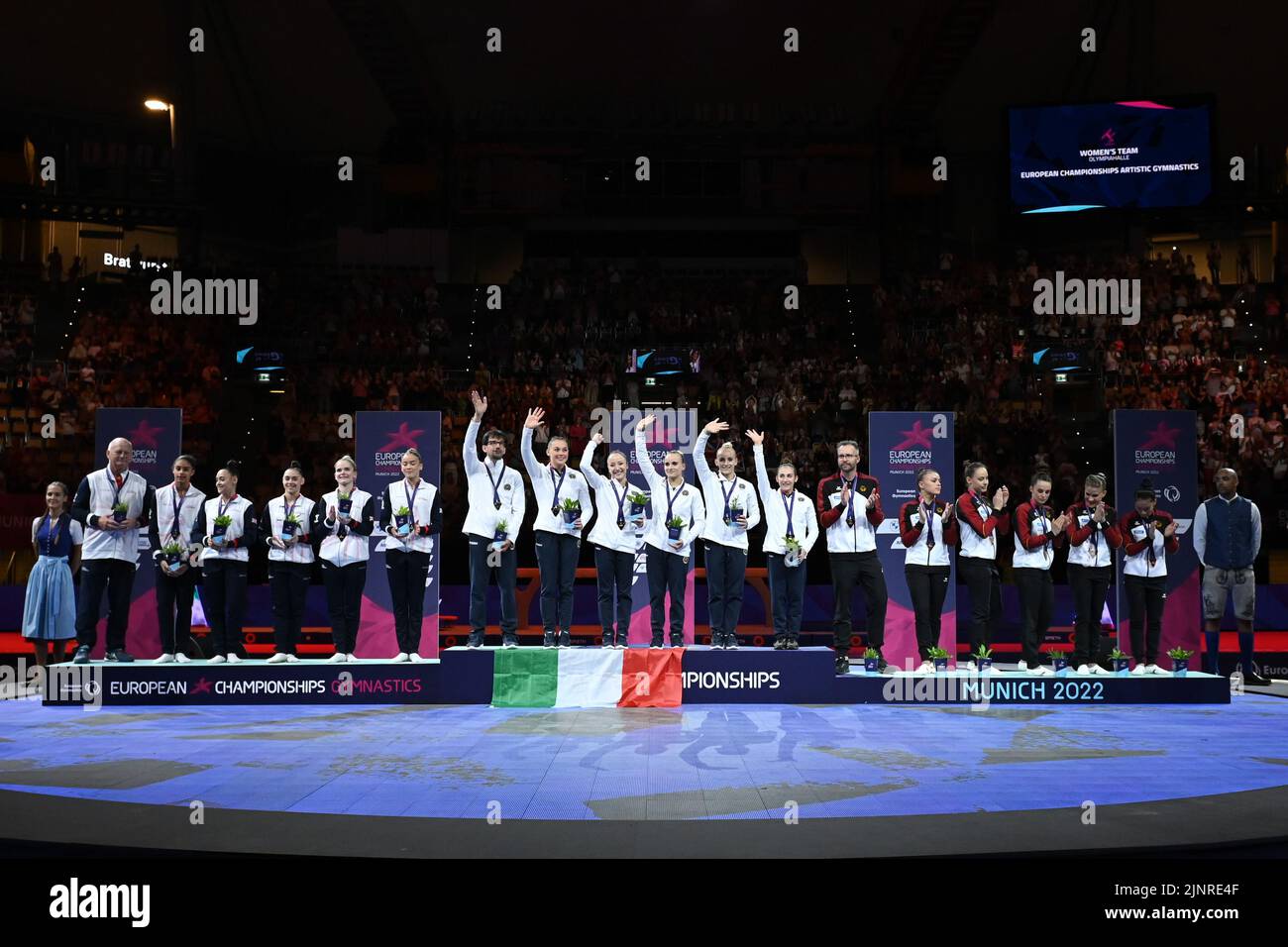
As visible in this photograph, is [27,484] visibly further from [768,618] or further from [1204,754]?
[1204,754]

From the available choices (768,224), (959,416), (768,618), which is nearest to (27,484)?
(768,618)

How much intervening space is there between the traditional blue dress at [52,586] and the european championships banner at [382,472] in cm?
302

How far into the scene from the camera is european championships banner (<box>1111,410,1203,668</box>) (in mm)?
12602

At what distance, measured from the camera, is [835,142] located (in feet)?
89.7

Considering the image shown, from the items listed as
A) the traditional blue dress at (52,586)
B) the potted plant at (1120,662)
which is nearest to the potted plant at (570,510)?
the traditional blue dress at (52,586)

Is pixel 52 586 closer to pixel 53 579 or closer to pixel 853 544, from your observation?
pixel 53 579

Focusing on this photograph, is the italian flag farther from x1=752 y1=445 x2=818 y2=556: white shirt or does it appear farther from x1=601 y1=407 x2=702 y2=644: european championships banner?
x1=752 y1=445 x2=818 y2=556: white shirt

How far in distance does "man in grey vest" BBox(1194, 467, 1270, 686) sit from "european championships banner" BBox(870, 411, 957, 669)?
2.56 meters

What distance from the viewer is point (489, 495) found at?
33.4 ft

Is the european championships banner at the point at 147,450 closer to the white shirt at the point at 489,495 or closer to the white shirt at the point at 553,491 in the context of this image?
the white shirt at the point at 489,495

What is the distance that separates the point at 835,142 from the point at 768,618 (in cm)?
1669

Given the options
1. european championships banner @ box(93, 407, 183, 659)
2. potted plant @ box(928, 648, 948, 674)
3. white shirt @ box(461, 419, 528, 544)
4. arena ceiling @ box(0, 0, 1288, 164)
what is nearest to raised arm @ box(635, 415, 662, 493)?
white shirt @ box(461, 419, 528, 544)

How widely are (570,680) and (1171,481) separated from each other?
751 cm

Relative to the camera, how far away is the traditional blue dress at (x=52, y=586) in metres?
10.7
